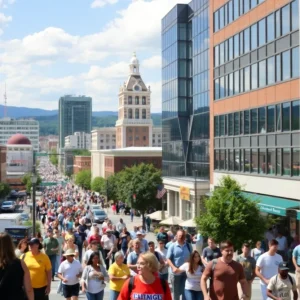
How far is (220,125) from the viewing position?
139ft

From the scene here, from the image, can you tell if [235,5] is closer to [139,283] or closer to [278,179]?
[278,179]

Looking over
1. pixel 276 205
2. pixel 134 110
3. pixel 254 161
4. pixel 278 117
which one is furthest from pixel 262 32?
pixel 134 110

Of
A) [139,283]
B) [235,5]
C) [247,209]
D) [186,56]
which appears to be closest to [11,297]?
[139,283]

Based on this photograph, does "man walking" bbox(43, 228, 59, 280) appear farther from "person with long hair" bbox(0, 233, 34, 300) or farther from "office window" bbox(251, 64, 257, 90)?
"office window" bbox(251, 64, 257, 90)

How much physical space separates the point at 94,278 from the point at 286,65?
20.2 m

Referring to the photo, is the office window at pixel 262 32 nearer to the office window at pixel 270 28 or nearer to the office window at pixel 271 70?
the office window at pixel 270 28

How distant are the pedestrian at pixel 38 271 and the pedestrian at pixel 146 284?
162 inches

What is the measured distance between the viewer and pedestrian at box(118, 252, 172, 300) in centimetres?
754

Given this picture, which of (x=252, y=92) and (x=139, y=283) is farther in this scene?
(x=252, y=92)

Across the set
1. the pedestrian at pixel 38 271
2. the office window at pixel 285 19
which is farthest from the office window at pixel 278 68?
the pedestrian at pixel 38 271

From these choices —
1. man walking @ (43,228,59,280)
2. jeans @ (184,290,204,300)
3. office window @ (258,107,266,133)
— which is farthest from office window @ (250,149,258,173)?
jeans @ (184,290,204,300)

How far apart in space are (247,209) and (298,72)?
668 centimetres

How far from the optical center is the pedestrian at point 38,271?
11.6 metres

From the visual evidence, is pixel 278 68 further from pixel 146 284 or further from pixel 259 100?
pixel 146 284
